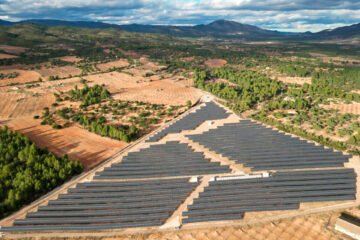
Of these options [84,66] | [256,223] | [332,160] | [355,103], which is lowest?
[256,223]

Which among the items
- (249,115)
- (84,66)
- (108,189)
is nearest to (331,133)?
(249,115)

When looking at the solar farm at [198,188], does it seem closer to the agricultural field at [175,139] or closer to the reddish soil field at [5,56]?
the agricultural field at [175,139]

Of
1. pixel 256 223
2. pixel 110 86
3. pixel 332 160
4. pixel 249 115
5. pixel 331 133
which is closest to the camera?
pixel 256 223

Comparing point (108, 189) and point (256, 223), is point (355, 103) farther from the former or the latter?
point (108, 189)

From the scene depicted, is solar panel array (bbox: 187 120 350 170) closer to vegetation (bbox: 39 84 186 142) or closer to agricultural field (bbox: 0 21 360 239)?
A: agricultural field (bbox: 0 21 360 239)

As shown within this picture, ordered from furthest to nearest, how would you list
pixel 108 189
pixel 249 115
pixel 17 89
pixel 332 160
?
1. pixel 17 89
2. pixel 249 115
3. pixel 332 160
4. pixel 108 189

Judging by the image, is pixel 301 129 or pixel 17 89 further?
pixel 17 89
